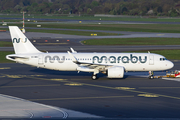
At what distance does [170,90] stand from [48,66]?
1888cm

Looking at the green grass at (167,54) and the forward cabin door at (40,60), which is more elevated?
the forward cabin door at (40,60)

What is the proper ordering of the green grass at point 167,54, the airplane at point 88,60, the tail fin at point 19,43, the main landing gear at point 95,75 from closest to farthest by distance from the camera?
the airplane at point 88,60, the main landing gear at point 95,75, the tail fin at point 19,43, the green grass at point 167,54

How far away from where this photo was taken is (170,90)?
129 ft

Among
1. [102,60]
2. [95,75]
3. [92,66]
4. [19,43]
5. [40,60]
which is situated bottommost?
[95,75]

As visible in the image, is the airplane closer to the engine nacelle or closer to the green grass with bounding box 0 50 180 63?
the engine nacelle

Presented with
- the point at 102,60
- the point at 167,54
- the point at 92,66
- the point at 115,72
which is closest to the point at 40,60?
the point at 92,66

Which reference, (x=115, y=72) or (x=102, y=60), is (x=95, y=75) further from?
(x=115, y=72)

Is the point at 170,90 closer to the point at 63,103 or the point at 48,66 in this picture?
the point at 63,103

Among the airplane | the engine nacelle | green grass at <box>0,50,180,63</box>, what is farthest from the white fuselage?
green grass at <box>0,50,180,63</box>

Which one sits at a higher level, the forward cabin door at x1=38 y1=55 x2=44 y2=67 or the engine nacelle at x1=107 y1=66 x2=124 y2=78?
the forward cabin door at x1=38 y1=55 x2=44 y2=67

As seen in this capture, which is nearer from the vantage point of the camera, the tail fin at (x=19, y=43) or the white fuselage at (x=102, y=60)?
the white fuselage at (x=102, y=60)

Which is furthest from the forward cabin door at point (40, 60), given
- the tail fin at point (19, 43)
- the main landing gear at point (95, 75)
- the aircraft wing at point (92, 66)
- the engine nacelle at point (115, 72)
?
the engine nacelle at point (115, 72)

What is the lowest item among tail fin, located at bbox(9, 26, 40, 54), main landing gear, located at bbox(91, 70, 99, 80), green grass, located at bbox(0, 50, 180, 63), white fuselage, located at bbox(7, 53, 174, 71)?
main landing gear, located at bbox(91, 70, 99, 80)

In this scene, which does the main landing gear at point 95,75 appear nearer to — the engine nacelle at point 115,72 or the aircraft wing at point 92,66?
the aircraft wing at point 92,66
